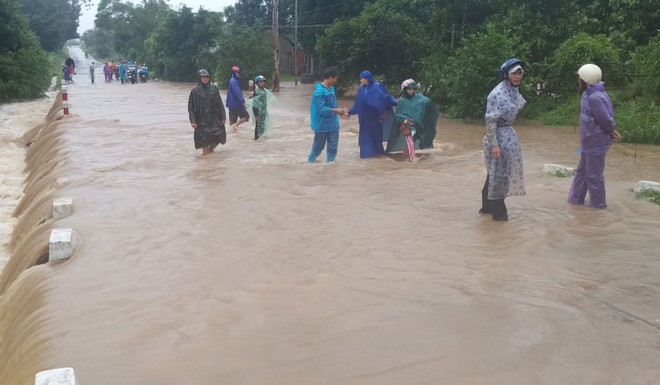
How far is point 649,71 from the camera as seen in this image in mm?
14742

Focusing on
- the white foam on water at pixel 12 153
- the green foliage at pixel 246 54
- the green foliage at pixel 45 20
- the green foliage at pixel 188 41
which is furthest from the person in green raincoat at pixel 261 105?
the green foliage at pixel 45 20

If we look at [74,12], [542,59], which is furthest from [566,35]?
[74,12]

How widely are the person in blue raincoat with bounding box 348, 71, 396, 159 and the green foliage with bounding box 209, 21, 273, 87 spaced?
1011 inches

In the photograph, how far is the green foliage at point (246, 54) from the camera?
115ft

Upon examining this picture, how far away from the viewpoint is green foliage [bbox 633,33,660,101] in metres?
14.5

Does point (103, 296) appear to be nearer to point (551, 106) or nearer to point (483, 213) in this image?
point (483, 213)

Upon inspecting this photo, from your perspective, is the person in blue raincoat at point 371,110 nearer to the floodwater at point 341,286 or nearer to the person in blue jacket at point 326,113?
the person in blue jacket at point 326,113

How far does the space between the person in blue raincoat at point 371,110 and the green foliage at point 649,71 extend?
7.62 meters

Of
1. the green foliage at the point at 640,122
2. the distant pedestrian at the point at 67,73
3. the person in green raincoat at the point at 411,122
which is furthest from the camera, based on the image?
the distant pedestrian at the point at 67,73

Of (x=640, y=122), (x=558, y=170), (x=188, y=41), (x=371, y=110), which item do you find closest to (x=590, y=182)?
(x=558, y=170)

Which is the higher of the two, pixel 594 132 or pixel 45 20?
pixel 45 20

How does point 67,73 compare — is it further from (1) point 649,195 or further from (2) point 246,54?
(1) point 649,195

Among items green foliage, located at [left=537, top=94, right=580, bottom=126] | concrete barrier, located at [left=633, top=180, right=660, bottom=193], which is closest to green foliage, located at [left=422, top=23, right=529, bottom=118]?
green foliage, located at [left=537, top=94, right=580, bottom=126]

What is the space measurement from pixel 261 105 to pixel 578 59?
900 cm
